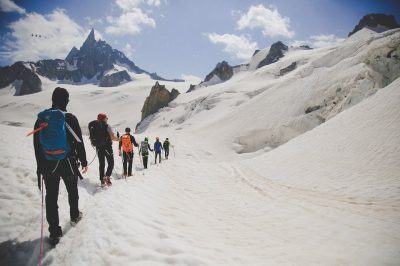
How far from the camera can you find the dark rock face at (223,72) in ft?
382

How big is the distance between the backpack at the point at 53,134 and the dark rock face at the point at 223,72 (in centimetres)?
11406

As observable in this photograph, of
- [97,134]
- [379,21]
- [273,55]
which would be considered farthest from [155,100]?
[379,21]

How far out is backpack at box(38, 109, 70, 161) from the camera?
15.3 ft

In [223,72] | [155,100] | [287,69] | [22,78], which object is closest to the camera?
[287,69]

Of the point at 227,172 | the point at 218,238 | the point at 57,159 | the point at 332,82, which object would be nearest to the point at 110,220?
the point at 57,159

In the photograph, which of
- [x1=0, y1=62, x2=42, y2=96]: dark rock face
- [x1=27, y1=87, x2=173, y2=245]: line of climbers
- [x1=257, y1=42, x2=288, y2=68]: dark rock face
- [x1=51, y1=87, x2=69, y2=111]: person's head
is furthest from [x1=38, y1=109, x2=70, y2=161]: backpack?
[x1=0, y1=62, x2=42, y2=96]: dark rock face

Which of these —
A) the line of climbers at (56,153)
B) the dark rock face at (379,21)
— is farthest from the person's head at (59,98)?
the dark rock face at (379,21)

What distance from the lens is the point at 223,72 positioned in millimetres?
117062

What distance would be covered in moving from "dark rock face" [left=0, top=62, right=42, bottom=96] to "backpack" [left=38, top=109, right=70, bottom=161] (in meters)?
199

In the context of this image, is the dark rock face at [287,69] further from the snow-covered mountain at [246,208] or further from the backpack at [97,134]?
the backpack at [97,134]

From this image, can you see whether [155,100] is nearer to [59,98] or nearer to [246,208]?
[246,208]

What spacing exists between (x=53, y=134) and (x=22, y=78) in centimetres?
22852

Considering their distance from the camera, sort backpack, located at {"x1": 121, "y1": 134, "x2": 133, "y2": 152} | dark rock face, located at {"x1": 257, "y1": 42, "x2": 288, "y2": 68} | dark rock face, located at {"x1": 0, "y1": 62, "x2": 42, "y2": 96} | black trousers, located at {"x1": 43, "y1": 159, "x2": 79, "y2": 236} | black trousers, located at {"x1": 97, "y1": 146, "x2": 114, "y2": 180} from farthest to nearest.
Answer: dark rock face, located at {"x1": 0, "y1": 62, "x2": 42, "y2": 96} → dark rock face, located at {"x1": 257, "y1": 42, "x2": 288, "y2": 68} → backpack, located at {"x1": 121, "y1": 134, "x2": 133, "y2": 152} → black trousers, located at {"x1": 97, "y1": 146, "x2": 114, "y2": 180} → black trousers, located at {"x1": 43, "y1": 159, "x2": 79, "y2": 236}

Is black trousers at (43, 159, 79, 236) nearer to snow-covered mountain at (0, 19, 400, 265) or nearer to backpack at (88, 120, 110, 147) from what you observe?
snow-covered mountain at (0, 19, 400, 265)
